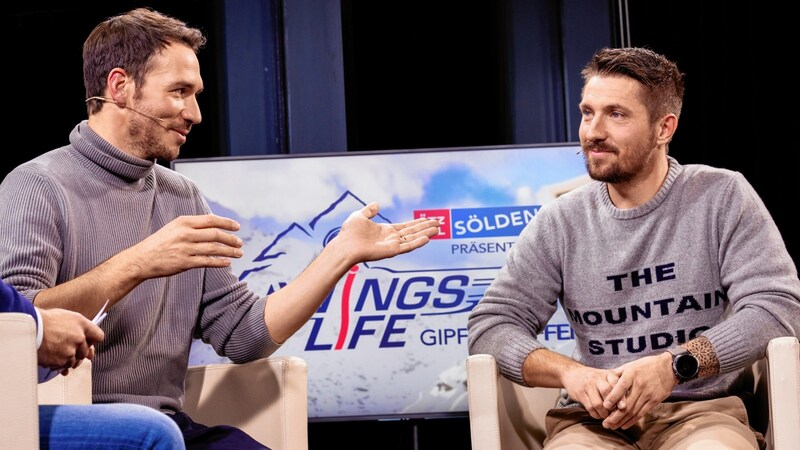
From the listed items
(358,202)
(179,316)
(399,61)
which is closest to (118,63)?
(179,316)

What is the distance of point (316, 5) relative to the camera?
411 cm

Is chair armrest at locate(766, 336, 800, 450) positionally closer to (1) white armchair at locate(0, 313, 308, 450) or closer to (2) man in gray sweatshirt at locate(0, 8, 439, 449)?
(2) man in gray sweatshirt at locate(0, 8, 439, 449)

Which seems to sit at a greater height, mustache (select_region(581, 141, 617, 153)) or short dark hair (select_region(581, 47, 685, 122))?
short dark hair (select_region(581, 47, 685, 122))

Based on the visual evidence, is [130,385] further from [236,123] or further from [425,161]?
[236,123]

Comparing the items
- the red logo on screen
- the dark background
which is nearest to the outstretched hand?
the red logo on screen

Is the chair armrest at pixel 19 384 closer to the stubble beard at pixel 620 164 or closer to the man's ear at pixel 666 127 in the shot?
the stubble beard at pixel 620 164

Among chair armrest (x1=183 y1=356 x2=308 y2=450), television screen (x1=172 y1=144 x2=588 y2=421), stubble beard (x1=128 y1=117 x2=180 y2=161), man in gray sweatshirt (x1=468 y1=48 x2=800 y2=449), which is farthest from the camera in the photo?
television screen (x1=172 y1=144 x2=588 y2=421)

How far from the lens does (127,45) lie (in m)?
2.47

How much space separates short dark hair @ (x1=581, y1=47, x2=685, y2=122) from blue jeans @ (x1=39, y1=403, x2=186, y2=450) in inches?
58.9

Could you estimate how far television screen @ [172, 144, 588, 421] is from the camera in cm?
355

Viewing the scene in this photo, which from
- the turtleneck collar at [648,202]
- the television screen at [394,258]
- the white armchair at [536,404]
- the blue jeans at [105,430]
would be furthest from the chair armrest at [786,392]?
the television screen at [394,258]

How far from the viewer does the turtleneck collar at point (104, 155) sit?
2354mm

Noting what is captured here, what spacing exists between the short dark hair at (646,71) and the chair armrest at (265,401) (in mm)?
1083

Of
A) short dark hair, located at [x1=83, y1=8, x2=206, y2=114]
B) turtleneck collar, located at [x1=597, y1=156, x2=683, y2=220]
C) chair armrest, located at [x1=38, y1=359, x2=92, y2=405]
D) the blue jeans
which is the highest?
short dark hair, located at [x1=83, y1=8, x2=206, y2=114]
